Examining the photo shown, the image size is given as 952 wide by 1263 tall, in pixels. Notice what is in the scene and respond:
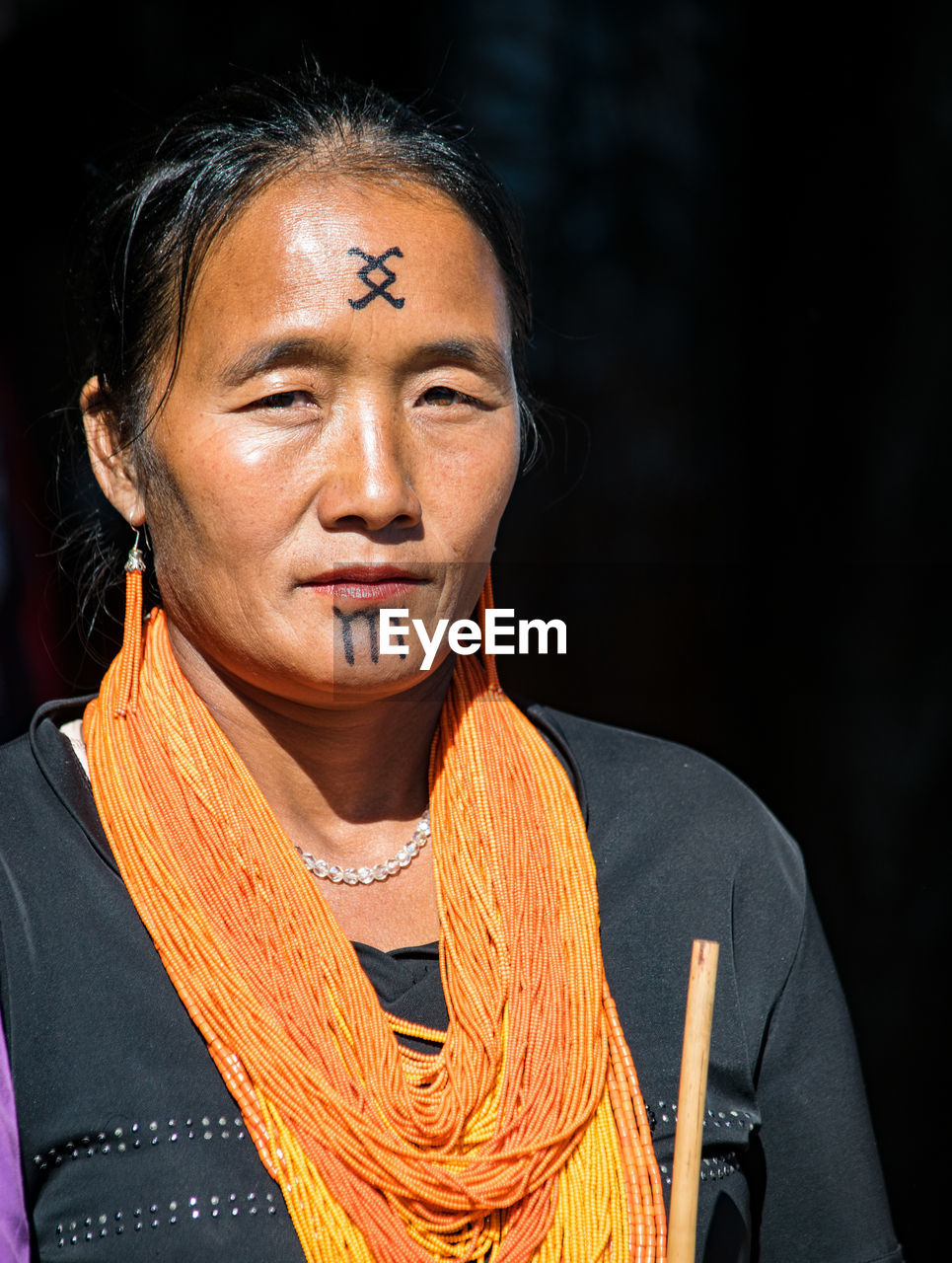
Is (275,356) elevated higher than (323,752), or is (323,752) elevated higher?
(275,356)

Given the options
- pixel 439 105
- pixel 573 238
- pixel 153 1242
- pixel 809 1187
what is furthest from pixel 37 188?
pixel 809 1187

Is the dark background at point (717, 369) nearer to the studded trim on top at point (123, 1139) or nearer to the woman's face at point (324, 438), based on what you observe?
the woman's face at point (324, 438)

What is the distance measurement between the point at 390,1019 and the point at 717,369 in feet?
5.68

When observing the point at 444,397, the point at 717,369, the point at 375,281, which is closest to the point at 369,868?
the point at 444,397

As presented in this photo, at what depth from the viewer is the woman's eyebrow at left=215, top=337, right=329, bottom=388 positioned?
4.62ft

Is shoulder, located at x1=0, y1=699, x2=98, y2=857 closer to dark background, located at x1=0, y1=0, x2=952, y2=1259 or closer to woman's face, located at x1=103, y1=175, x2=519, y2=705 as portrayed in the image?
woman's face, located at x1=103, y1=175, x2=519, y2=705

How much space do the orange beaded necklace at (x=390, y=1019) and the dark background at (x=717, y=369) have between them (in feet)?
3.69

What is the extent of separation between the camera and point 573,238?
8.89 feet

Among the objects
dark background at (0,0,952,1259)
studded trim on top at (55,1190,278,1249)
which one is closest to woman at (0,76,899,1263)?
studded trim on top at (55,1190,278,1249)

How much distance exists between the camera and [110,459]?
1600 mm

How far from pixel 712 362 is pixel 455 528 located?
55.9 inches

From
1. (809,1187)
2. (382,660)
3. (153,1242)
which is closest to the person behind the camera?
(153,1242)

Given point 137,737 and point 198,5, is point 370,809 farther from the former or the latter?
point 198,5

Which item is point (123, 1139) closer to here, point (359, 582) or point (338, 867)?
point (338, 867)
